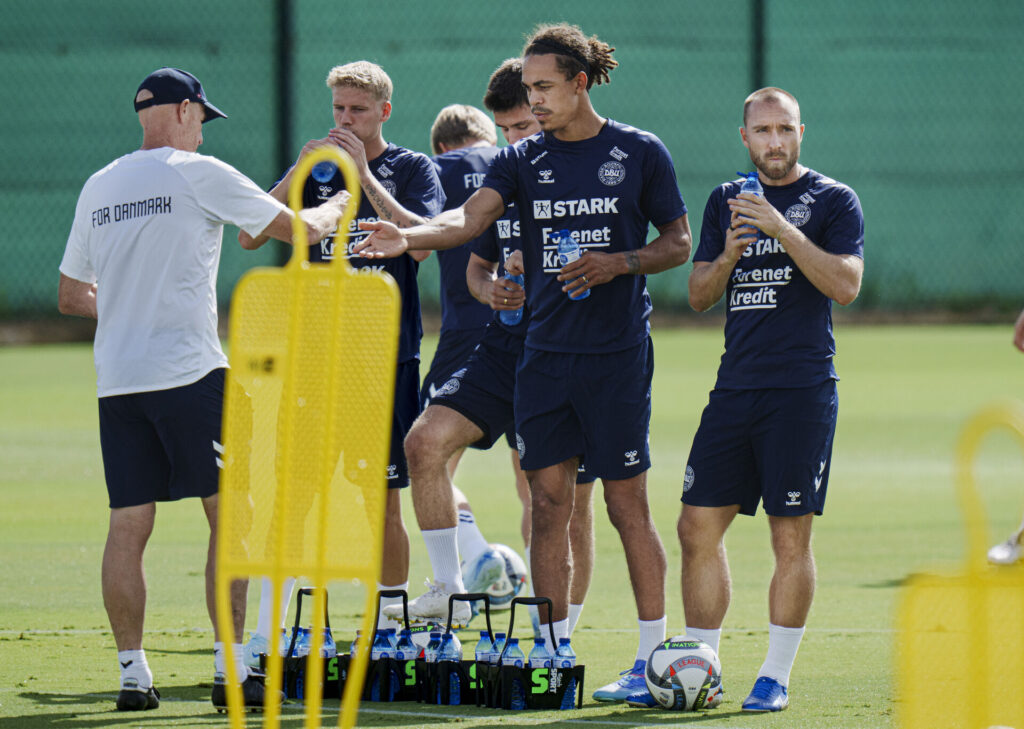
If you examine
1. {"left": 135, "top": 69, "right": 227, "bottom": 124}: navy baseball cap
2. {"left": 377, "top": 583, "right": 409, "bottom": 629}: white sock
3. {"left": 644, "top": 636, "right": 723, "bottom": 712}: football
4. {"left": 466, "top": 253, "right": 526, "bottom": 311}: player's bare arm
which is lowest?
{"left": 644, "top": 636, "right": 723, "bottom": 712}: football

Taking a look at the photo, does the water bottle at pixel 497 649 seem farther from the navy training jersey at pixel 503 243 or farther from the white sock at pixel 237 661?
the navy training jersey at pixel 503 243

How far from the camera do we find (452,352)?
7.70 meters

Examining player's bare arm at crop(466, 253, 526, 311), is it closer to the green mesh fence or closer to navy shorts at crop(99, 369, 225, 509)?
navy shorts at crop(99, 369, 225, 509)

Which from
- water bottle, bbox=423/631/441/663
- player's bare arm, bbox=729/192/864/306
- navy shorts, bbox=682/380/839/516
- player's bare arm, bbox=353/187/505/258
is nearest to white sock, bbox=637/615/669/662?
navy shorts, bbox=682/380/839/516

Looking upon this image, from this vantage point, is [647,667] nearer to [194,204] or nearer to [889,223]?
[194,204]

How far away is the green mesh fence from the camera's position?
1902cm

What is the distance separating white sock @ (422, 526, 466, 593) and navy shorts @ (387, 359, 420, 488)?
0.91ft

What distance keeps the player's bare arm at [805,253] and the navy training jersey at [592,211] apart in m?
0.52

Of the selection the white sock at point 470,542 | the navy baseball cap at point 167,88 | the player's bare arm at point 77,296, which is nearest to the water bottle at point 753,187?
the navy baseball cap at point 167,88

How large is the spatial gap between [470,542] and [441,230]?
2643 millimetres

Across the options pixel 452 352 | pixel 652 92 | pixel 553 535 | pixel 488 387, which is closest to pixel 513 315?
pixel 488 387

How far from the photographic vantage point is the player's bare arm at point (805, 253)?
18.3 feet

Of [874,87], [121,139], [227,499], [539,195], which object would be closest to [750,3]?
[874,87]

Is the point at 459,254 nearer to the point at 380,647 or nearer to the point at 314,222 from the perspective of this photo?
the point at 380,647
